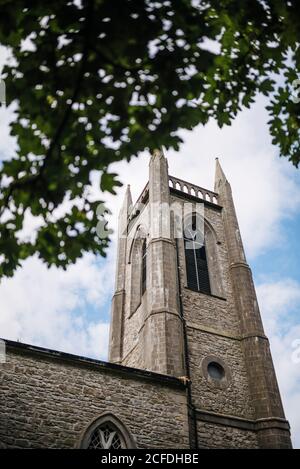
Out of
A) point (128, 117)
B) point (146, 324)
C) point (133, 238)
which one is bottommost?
point (128, 117)

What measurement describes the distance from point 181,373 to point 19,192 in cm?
1011

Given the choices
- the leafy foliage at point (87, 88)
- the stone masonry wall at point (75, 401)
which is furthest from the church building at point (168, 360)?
the leafy foliage at point (87, 88)

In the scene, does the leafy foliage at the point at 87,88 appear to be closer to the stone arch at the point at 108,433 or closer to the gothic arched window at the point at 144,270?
the stone arch at the point at 108,433

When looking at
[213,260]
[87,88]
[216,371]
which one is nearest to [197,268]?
[213,260]

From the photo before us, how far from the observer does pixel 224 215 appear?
67.5 feet

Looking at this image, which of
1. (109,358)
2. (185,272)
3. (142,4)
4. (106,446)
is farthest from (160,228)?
(142,4)

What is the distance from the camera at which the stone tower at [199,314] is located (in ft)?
42.1

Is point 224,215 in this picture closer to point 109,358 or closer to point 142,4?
point 109,358

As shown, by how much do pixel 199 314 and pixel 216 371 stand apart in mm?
2205

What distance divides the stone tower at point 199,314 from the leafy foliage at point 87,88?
8243 mm

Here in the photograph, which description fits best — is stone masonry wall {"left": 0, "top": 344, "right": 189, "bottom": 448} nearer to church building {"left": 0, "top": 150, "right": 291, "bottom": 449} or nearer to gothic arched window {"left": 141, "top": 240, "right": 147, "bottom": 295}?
church building {"left": 0, "top": 150, "right": 291, "bottom": 449}

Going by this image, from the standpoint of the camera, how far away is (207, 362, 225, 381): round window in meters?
14.0

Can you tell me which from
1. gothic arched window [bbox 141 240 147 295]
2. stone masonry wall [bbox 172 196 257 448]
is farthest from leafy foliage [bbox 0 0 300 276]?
gothic arched window [bbox 141 240 147 295]

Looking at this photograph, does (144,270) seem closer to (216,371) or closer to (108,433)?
(216,371)
